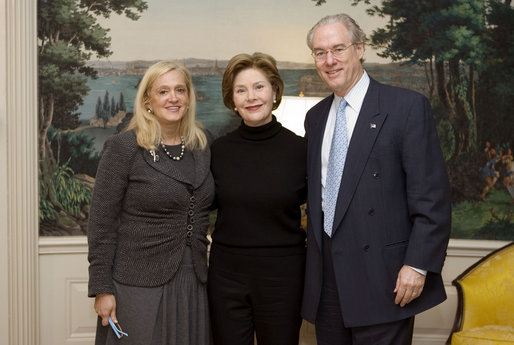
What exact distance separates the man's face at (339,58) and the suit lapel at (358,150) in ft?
0.48

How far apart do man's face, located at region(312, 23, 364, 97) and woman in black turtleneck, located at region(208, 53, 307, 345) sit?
327mm

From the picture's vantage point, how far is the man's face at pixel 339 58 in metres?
1.86

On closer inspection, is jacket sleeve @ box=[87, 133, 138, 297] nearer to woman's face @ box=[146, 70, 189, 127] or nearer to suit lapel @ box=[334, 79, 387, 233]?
woman's face @ box=[146, 70, 189, 127]

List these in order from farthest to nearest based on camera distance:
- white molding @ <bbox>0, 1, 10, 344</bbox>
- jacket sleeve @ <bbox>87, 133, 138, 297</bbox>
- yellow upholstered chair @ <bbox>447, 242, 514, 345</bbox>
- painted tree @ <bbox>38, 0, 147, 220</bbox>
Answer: painted tree @ <bbox>38, 0, 147, 220</bbox> < white molding @ <bbox>0, 1, 10, 344</bbox> < yellow upholstered chair @ <bbox>447, 242, 514, 345</bbox> < jacket sleeve @ <bbox>87, 133, 138, 297</bbox>

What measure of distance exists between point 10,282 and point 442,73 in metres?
2.95

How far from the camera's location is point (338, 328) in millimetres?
1936

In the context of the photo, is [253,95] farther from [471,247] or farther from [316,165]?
[471,247]

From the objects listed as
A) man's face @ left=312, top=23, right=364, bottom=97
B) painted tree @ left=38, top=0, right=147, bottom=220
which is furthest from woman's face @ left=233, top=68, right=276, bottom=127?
painted tree @ left=38, top=0, right=147, bottom=220

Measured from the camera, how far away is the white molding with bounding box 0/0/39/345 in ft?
8.86

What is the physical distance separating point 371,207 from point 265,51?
1.57 meters

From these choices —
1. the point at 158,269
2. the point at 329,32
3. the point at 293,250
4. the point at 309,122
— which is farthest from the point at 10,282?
the point at 329,32

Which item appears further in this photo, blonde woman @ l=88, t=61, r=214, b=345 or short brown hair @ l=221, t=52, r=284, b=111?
short brown hair @ l=221, t=52, r=284, b=111

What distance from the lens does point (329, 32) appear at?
1863 millimetres

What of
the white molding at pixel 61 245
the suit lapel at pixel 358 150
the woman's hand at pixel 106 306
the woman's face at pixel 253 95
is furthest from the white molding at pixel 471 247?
the white molding at pixel 61 245
